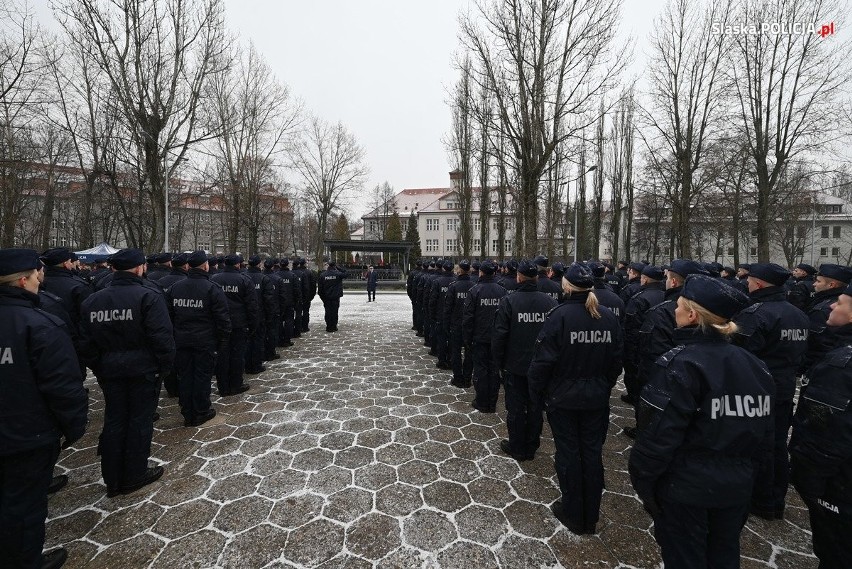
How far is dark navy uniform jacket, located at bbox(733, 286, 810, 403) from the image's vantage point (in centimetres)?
358

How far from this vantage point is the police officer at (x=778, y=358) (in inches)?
139

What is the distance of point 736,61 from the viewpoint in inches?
643

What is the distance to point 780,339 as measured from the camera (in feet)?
11.7

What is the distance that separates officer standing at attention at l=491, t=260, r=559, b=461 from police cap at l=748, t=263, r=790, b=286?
2.22m

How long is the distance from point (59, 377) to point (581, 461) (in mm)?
4475

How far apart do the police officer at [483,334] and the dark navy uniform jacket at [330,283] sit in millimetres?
7075

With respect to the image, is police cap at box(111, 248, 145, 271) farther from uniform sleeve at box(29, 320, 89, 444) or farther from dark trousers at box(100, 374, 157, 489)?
uniform sleeve at box(29, 320, 89, 444)

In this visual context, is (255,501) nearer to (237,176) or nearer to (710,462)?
(710,462)

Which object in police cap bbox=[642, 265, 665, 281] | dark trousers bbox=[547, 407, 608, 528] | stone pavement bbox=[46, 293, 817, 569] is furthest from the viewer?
police cap bbox=[642, 265, 665, 281]

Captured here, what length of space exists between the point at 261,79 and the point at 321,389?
25272 mm

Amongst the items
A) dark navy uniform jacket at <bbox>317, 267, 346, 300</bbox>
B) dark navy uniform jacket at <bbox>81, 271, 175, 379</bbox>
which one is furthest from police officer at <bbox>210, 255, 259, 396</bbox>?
dark navy uniform jacket at <bbox>317, 267, 346, 300</bbox>

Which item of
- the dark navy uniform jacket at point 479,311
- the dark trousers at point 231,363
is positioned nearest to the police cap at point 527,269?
the dark navy uniform jacket at point 479,311

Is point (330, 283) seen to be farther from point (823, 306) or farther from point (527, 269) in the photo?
point (823, 306)

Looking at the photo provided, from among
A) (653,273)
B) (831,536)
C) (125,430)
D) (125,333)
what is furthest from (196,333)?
(653,273)
